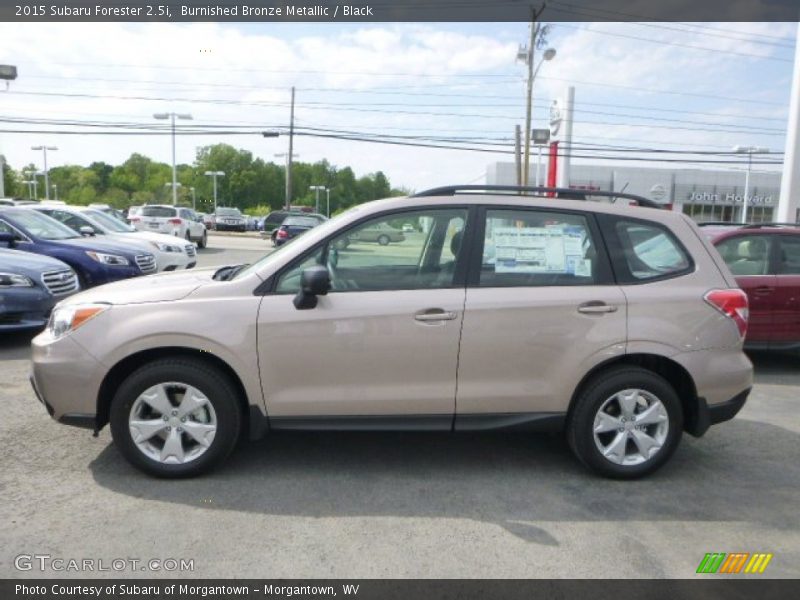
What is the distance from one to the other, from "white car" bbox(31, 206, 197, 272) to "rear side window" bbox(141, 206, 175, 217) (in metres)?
10.9

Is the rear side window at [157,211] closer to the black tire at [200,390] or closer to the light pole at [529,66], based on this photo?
the light pole at [529,66]

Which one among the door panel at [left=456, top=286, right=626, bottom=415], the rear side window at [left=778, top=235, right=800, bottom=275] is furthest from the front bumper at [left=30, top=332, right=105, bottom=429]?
the rear side window at [left=778, top=235, right=800, bottom=275]

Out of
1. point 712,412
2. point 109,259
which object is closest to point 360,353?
point 712,412

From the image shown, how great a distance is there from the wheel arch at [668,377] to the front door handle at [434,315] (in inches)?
36.5

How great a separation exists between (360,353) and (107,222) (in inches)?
486

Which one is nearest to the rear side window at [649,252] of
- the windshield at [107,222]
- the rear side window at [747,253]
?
the rear side window at [747,253]

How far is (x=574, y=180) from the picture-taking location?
203ft

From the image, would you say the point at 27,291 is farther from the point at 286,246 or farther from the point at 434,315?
the point at 434,315

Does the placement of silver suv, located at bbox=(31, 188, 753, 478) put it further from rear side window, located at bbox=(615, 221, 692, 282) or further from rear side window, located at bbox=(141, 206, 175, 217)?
rear side window, located at bbox=(141, 206, 175, 217)

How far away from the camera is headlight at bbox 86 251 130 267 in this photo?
9617 mm

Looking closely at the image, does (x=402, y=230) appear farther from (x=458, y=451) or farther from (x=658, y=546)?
(x=658, y=546)

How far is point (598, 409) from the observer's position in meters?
3.94

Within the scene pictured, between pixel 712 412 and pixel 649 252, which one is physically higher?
pixel 649 252

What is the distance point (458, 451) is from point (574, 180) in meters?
61.2
